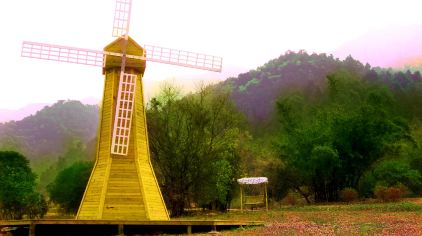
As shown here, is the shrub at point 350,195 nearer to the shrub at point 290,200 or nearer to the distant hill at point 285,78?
the shrub at point 290,200

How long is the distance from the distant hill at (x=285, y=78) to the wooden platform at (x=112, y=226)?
96378 millimetres

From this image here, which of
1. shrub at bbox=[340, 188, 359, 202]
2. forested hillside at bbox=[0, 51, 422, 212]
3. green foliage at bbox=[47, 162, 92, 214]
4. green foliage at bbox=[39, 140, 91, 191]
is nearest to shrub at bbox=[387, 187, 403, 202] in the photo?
forested hillside at bbox=[0, 51, 422, 212]

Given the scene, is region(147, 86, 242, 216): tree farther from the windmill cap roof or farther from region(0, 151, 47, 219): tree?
region(0, 151, 47, 219): tree

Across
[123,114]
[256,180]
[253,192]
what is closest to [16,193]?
[256,180]

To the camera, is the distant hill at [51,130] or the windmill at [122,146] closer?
the windmill at [122,146]

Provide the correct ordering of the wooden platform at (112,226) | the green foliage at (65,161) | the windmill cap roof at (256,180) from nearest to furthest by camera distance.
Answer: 1. the wooden platform at (112,226)
2. the windmill cap roof at (256,180)
3. the green foliage at (65,161)

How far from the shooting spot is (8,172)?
49.8 meters

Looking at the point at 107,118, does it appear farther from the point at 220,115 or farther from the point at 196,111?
the point at 220,115

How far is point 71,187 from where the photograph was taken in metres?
57.4

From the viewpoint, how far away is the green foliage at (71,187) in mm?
55625

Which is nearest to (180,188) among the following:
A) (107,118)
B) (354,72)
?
(107,118)

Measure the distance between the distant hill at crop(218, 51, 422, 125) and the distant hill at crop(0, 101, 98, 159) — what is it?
153 ft

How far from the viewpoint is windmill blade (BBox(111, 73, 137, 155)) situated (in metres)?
24.6

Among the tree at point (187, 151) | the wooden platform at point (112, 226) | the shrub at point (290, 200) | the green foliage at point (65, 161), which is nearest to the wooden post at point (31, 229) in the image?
the wooden platform at point (112, 226)
